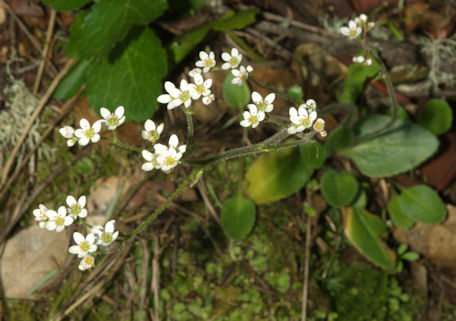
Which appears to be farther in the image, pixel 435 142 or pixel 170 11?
pixel 170 11

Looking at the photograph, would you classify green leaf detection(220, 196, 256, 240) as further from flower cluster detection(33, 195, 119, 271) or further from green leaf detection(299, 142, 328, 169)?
flower cluster detection(33, 195, 119, 271)

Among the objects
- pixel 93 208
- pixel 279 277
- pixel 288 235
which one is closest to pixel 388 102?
pixel 288 235

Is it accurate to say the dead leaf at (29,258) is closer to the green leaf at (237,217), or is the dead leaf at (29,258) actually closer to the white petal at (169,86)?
the green leaf at (237,217)

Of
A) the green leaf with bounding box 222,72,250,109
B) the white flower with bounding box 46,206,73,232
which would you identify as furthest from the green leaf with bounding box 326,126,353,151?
the white flower with bounding box 46,206,73,232

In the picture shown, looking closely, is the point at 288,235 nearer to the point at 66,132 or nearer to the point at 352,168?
the point at 352,168

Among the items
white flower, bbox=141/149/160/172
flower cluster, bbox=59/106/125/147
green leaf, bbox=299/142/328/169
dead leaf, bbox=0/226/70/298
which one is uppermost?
flower cluster, bbox=59/106/125/147
